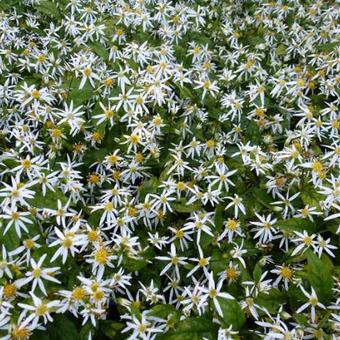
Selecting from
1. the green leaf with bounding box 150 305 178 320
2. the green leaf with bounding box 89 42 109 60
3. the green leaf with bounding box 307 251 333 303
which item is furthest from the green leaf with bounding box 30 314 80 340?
the green leaf with bounding box 89 42 109 60

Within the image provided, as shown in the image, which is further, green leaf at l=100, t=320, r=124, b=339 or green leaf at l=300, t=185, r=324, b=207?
green leaf at l=300, t=185, r=324, b=207

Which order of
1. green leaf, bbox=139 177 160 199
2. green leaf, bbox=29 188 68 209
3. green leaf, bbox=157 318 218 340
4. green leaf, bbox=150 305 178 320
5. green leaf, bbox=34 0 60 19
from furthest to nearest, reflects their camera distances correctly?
1. green leaf, bbox=34 0 60 19
2. green leaf, bbox=139 177 160 199
3. green leaf, bbox=29 188 68 209
4. green leaf, bbox=150 305 178 320
5. green leaf, bbox=157 318 218 340

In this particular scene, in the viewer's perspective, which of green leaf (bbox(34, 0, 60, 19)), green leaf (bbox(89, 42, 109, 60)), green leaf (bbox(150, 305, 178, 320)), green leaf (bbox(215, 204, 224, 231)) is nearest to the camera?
green leaf (bbox(150, 305, 178, 320))

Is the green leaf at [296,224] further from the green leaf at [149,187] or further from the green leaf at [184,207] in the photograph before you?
the green leaf at [149,187]

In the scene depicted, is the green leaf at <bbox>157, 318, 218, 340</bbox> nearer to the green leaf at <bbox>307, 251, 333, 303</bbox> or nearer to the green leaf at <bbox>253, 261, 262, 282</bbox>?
the green leaf at <bbox>253, 261, 262, 282</bbox>

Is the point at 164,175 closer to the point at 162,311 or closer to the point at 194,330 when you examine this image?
the point at 162,311

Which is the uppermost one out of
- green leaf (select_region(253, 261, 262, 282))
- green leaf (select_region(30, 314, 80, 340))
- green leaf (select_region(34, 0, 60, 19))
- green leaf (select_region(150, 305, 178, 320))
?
green leaf (select_region(34, 0, 60, 19))
